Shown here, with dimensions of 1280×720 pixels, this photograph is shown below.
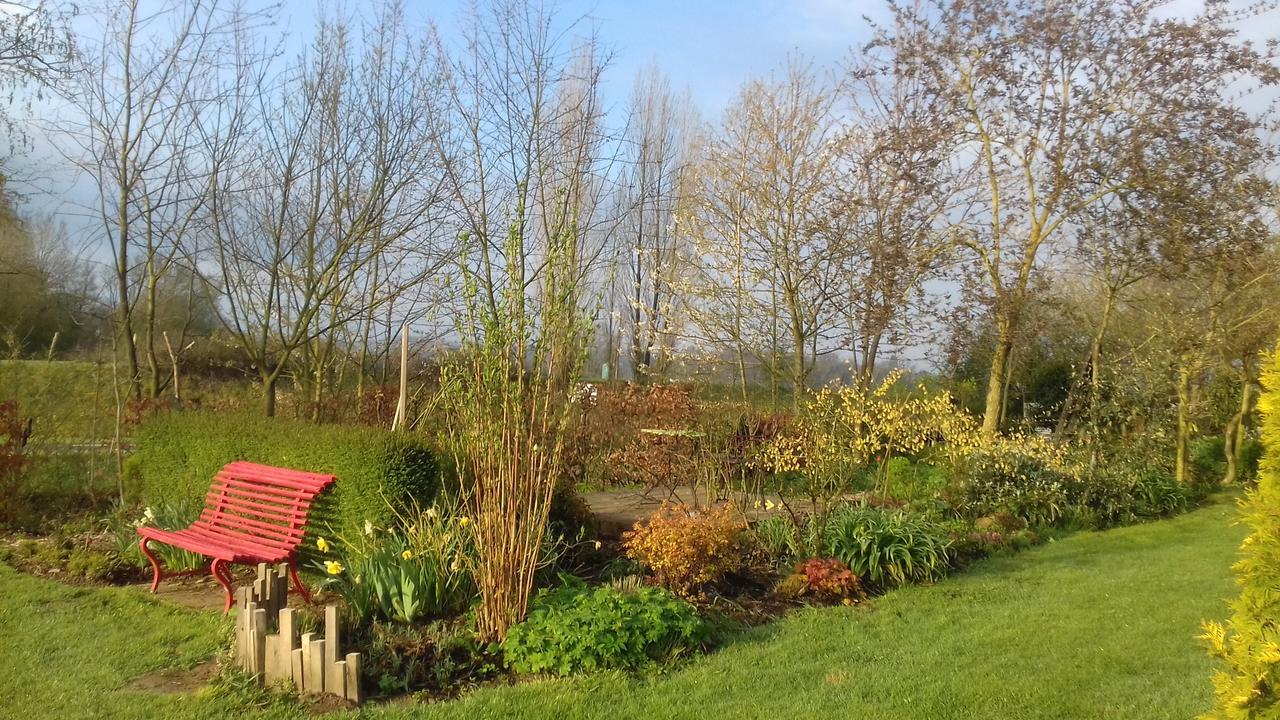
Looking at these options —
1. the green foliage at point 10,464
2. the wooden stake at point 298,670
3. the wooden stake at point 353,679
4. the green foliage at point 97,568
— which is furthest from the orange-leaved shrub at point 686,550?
the green foliage at point 10,464

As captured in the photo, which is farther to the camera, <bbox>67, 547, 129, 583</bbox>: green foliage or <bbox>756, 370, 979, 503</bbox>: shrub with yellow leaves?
<bbox>756, 370, 979, 503</bbox>: shrub with yellow leaves

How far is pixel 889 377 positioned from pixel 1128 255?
754cm

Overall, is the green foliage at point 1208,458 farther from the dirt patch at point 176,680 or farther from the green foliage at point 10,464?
the green foliage at point 10,464

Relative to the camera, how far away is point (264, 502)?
6.41 metres

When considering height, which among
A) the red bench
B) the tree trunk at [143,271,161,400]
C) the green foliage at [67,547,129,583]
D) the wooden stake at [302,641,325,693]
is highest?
the tree trunk at [143,271,161,400]

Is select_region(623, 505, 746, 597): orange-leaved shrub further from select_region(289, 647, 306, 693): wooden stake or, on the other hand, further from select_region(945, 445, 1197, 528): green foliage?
select_region(945, 445, 1197, 528): green foliage

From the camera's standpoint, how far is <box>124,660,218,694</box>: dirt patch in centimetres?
427

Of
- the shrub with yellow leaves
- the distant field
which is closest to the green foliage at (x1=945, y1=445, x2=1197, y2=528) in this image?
the shrub with yellow leaves

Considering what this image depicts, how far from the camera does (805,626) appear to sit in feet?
18.6

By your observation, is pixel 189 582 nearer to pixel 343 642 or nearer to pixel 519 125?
pixel 343 642

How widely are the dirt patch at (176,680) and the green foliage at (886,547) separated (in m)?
4.54

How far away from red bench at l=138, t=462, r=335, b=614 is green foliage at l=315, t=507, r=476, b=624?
38 cm

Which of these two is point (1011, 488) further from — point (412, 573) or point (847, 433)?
point (412, 573)

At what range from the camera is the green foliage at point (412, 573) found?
5055 mm
